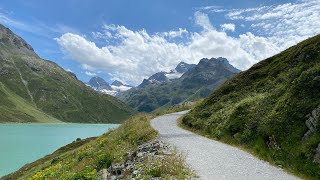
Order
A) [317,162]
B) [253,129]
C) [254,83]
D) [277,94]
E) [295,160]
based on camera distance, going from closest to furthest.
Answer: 1. [317,162]
2. [295,160]
3. [253,129]
4. [277,94]
5. [254,83]

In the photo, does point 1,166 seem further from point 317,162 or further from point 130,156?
→ point 317,162

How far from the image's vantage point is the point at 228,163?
70.5 feet

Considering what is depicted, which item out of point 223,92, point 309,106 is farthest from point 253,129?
point 223,92

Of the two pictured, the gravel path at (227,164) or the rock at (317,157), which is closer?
the gravel path at (227,164)

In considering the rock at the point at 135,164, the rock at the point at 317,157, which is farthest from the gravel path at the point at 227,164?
the rock at the point at 135,164

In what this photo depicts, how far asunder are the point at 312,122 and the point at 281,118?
10.8 ft

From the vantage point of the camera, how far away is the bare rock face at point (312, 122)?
22234 millimetres

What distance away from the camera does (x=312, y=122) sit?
22.8 metres

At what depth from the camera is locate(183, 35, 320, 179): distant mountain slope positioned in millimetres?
Answer: 21594

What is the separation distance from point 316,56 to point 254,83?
10758 millimetres

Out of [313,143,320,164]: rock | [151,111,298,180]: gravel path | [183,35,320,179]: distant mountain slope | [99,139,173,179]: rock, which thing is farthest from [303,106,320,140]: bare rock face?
[99,139,173,179]: rock

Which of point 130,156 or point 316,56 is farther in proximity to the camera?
point 316,56

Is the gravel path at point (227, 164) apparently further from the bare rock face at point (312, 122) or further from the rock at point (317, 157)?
the bare rock face at point (312, 122)

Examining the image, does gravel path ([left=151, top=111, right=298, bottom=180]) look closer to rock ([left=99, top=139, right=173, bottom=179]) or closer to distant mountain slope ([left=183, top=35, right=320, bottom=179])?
distant mountain slope ([left=183, top=35, right=320, bottom=179])
